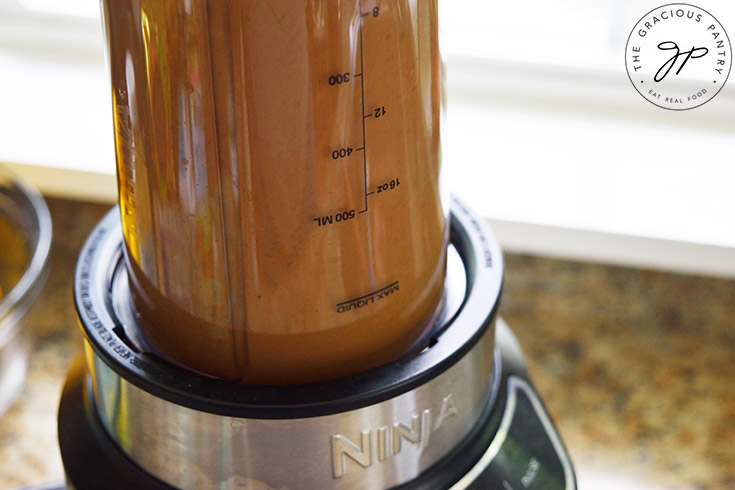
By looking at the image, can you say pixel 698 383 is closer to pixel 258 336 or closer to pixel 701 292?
pixel 701 292

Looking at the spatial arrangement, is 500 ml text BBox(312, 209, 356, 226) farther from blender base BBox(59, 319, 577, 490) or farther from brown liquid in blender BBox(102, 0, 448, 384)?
blender base BBox(59, 319, 577, 490)

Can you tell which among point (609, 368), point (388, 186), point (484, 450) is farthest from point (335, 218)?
point (609, 368)

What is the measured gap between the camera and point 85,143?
3.32 feet

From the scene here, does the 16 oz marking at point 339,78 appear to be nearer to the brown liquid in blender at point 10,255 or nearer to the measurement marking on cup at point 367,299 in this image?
the measurement marking on cup at point 367,299

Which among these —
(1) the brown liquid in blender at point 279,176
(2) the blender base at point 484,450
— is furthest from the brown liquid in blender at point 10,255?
(1) the brown liquid in blender at point 279,176

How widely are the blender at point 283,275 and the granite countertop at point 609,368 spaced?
30 centimetres

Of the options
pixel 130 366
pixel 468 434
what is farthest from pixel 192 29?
pixel 468 434

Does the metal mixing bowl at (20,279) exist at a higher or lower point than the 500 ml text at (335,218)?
lower

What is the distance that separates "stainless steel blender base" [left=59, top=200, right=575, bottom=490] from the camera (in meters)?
0.50

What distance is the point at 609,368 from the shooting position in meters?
0.93

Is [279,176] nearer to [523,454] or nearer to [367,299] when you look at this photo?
[367,299]

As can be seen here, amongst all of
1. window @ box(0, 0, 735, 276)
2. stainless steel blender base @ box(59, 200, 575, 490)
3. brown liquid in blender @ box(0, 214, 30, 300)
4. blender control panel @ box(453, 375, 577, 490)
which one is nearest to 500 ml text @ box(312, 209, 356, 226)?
stainless steel blender base @ box(59, 200, 575, 490)

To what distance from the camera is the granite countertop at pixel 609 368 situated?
856mm

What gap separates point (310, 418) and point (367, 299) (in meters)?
0.07
